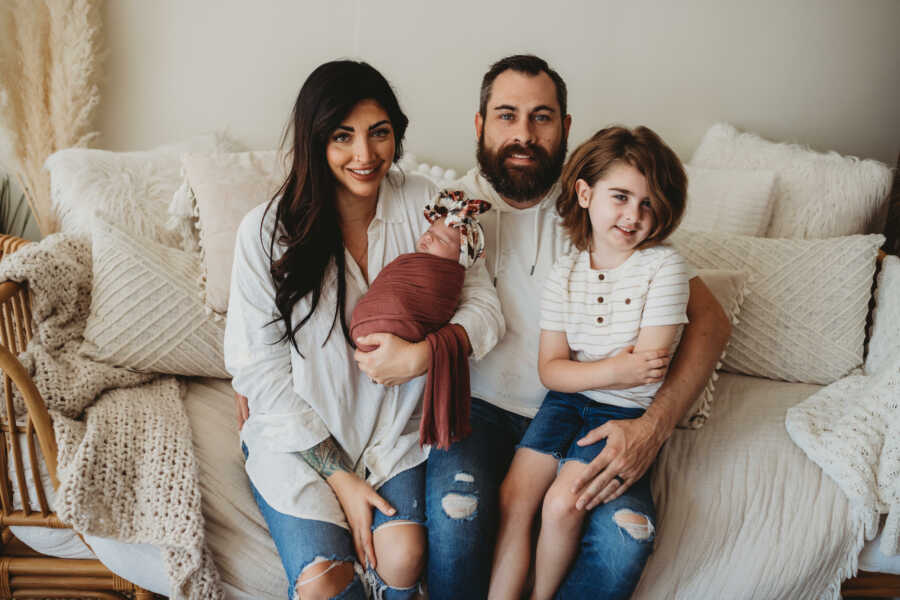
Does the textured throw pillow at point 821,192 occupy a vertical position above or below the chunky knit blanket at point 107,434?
above

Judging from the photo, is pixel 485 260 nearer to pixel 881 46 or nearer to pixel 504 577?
pixel 504 577

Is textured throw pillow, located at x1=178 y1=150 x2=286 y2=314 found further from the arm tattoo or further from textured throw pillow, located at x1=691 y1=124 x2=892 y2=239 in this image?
textured throw pillow, located at x1=691 y1=124 x2=892 y2=239

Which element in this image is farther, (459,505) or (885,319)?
(885,319)

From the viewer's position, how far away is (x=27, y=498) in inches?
57.4

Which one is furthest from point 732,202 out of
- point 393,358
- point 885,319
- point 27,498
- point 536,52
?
point 27,498

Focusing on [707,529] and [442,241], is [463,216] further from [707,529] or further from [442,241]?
[707,529]

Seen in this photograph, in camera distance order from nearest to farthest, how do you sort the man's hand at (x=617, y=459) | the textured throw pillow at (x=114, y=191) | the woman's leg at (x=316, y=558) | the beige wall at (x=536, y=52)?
the woman's leg at (x=316, y=558) → the man's hand at (x=617, y=459) → the textured throw pillow at (x=114, y=191) → the beige wall at (x=536, y=52)

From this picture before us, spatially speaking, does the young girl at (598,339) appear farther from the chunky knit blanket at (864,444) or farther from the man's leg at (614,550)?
the chunky knit blanket at (864,444)

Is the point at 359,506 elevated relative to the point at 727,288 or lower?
lower

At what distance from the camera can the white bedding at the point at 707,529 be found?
1395 mm

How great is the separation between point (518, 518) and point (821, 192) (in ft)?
5.13

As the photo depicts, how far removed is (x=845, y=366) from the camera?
6.19 feet

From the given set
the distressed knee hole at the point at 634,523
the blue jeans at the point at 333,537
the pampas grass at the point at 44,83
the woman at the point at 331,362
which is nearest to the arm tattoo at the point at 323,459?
the woman at the point at 331,362

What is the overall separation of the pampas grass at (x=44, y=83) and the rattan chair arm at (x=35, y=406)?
0.87 metres
